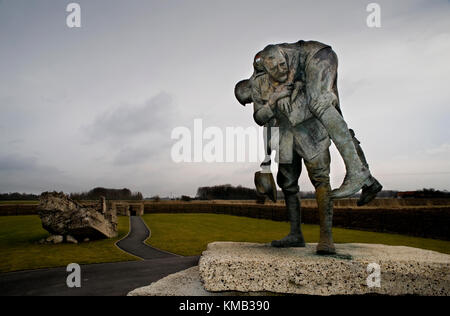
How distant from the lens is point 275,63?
3.26 m

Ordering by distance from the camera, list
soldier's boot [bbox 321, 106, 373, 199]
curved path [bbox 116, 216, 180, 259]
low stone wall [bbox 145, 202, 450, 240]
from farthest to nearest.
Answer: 1. low stone wall [bbox 145, 202, 450, 240]
2. curved path [bbox 116, 216, 180, 259]
3. soldier's boot [bbox 321, 106, 373, 199]

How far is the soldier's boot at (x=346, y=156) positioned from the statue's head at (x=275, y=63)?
0.67 metres

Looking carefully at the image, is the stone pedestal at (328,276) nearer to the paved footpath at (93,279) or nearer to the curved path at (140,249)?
the paved footpath at (93,279)

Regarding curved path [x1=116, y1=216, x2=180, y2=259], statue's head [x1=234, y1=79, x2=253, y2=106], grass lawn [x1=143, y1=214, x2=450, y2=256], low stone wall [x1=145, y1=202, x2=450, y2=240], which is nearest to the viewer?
statue's head [x1=234, y1=79, x2=253, y2=106]

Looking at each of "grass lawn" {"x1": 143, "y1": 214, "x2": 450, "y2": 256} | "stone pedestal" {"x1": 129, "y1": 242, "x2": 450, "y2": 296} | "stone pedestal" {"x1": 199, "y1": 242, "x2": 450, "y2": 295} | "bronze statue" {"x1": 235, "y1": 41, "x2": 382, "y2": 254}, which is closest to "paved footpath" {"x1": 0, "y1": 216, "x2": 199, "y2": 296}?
"stone pedestal" {"x1": 129, "y1": 242, "x2": 450, "y2": 296}

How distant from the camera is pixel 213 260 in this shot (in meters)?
2.69

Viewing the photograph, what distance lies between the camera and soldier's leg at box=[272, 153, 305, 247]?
371 centimetres

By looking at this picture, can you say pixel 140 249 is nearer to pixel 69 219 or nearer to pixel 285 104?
pixel 69 219

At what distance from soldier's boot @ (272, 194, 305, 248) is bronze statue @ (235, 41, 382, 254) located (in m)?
0.01

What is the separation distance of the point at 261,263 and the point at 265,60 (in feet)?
7.40

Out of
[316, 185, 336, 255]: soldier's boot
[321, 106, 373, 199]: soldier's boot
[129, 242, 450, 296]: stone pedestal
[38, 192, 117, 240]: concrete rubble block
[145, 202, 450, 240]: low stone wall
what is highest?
[321, 106, 373, 199]: soldier's boot

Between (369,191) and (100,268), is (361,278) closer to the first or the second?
(369,191)

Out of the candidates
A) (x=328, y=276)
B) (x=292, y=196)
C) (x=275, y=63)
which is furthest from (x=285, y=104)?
(x=328, y=276)

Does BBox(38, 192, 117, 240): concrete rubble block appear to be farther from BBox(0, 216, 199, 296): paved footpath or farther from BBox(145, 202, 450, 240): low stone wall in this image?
BBox(145, 202, 450, 240): low stone wall
